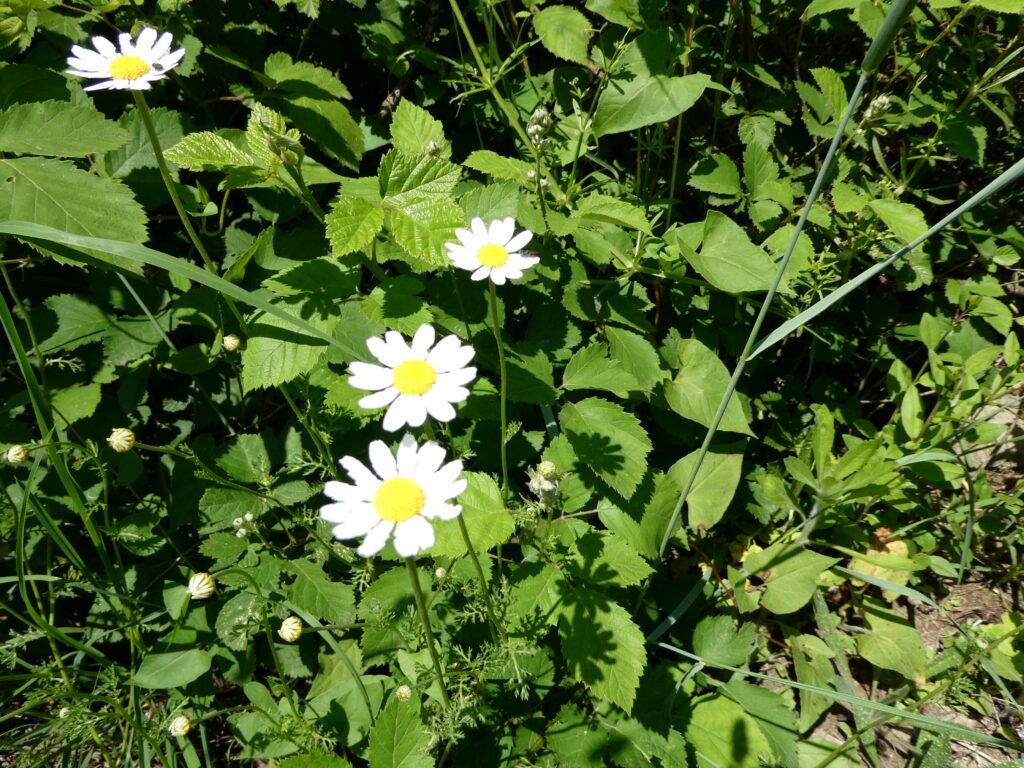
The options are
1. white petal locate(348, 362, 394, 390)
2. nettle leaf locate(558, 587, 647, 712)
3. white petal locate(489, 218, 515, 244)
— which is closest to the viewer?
white petal locate(348, 362, 394, 390)

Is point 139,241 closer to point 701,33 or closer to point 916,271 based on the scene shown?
point 701,33

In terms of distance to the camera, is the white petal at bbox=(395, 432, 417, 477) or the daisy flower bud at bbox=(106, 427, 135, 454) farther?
the daisy flower bud at bbox=(106, 427, 135, 454)

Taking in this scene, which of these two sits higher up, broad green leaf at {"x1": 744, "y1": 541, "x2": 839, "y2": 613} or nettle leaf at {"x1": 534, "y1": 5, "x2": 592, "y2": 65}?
nettle leaf at {"x1": 534, "y1": 5, "x2": 592, "y2": 65}

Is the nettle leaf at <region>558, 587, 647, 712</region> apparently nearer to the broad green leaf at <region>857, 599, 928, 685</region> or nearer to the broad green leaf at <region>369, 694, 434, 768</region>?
the broad green leaf at <region>369, 694, 434, 768</region>

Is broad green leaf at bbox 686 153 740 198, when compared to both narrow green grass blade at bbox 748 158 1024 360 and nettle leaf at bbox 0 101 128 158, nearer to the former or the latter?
narrow green grass blade at bbox 748 158 1024 360

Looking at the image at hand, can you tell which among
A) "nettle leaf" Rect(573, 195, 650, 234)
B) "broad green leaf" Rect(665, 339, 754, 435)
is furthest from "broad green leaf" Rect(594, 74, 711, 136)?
"broad green leaf" Rect(665, 339, 754, 435)

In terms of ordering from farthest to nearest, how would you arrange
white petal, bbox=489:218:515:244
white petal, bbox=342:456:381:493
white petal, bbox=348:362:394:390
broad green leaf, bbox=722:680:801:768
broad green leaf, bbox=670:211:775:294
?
1. broad green leaf, bbox=722:680:801:768
2. broad green leaf, bbox=670:211:775:294
3. white petal, bbox=489:218:515:244
4. white petal, bbox=348:362:394:390
5. white petal, bbox=342:456:381:493

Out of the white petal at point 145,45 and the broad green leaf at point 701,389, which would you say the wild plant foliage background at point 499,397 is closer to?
the broad green leaf at point 701,389

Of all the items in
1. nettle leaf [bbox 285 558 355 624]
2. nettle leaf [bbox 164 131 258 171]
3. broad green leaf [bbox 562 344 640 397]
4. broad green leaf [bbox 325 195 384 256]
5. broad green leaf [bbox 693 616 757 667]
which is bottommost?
broad green leaf [bbox 693 616 757 667]
